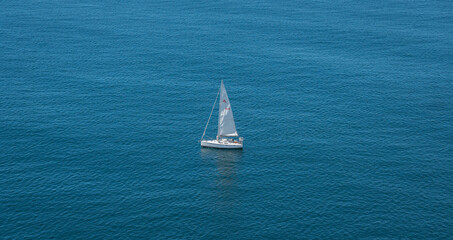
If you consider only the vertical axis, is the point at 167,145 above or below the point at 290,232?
above

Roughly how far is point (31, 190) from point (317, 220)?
3025 inches

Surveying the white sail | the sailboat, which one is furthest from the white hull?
the white sail

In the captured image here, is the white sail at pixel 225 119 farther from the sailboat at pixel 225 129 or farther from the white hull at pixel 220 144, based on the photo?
the white hull at pixel 220 144

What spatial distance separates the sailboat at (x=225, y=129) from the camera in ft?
632

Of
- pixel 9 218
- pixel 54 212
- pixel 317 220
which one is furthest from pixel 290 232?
pixel 9 218

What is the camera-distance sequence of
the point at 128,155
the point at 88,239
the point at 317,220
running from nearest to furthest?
1. the point at 88,239
2. the point at 317,220
3. the point at 128,155

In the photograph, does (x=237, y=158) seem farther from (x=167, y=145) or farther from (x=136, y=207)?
(x=136, y=207)

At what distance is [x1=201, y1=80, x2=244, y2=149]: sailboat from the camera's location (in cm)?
Result: 19250

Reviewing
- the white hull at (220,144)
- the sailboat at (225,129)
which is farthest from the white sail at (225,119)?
the white hull at (220,144)

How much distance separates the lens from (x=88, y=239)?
5733 inches

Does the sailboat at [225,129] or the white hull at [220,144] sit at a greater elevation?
the sailboat at [225,129]

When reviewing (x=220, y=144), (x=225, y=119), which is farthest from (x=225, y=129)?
(x=220, y=144)

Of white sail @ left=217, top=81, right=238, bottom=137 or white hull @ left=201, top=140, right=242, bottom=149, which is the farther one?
white sail @ left=217, top=81, right=238, bottom=137

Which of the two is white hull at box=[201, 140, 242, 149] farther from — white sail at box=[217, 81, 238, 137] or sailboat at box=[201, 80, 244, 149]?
white sail at box=[217, 81, 238, 137]
